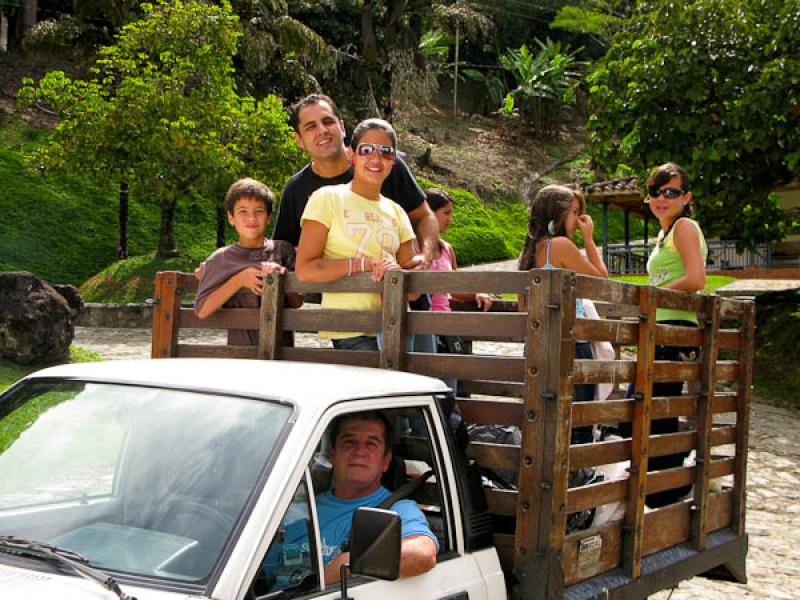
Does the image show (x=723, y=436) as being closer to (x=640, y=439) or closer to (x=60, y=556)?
(x=640, y=439)

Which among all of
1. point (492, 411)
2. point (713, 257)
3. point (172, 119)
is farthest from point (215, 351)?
point (713, 257)

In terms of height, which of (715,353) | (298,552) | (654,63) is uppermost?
(654,63)

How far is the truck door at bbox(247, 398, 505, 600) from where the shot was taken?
9.61ft

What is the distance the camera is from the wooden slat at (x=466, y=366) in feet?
12.4

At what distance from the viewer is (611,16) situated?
54.3m

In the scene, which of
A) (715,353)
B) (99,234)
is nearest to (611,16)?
(99,234)

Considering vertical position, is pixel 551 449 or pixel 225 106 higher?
pixel 225 106

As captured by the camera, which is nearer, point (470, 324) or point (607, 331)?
point (470, 324)

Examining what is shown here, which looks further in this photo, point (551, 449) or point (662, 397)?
point (662, 397)

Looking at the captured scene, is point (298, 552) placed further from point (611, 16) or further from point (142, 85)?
point (611, 16)

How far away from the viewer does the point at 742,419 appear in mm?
5270

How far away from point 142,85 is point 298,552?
2043 cm

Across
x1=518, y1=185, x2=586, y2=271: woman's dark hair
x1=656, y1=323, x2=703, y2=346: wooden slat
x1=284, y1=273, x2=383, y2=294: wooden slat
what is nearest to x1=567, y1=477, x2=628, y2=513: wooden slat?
x1=656, y1=323, x2=703, y2=346: wooden slat

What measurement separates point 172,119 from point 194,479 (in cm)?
2037
